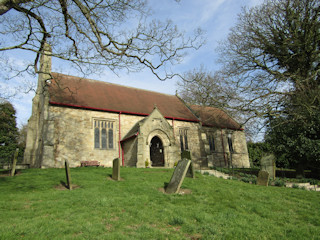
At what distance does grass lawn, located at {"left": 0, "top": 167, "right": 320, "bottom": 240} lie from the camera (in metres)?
4.46

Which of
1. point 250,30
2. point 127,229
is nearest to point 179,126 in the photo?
point 250,30

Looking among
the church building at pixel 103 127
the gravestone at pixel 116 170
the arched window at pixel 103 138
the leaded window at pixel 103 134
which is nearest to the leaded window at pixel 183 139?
the church building at pixel 103 127

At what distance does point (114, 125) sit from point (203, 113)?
12.5 m

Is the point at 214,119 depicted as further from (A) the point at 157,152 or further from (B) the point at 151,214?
(B) the point at 151,214

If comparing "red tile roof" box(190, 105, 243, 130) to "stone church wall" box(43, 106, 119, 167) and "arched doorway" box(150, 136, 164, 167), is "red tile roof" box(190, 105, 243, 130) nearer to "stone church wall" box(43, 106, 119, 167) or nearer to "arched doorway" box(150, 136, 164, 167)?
"arched doorway" box(150, 136, 164, 167)

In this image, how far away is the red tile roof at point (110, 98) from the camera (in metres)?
17.7

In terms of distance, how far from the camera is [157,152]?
20688 millimetres

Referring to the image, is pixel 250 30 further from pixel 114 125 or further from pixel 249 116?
pixel 114 125

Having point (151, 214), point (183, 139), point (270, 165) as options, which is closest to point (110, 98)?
point (183, 139)

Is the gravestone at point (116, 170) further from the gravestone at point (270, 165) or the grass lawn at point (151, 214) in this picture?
the gravestone at point (270, 165)

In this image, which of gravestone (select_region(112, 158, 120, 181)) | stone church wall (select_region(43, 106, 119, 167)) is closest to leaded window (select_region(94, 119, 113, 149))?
stone church wall (select_region(43, 106, 119, 167))

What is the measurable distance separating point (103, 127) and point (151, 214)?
44.3ft

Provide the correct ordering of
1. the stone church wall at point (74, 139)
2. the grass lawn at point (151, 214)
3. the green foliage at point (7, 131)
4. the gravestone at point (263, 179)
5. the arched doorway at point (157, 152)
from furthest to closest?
1. the green foliage at point (7, 131)
2. the arched doorway at point (157, 152)
3. the stone church wall at point (74, 139)
4. the gravestone at point (263, 179)
5. the grass lawn at point (151, 214)

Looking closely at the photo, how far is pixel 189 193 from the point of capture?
8016 mm
